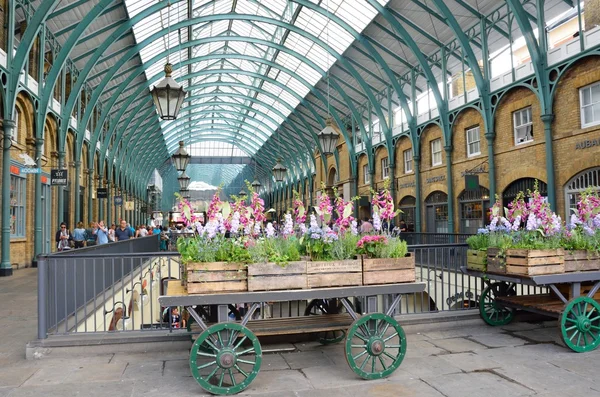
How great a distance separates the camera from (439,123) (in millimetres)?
21109

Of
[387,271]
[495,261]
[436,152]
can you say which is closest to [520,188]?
[436,152]

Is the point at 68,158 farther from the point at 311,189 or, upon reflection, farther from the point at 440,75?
the point at 311,189

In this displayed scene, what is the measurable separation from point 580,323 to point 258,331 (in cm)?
381

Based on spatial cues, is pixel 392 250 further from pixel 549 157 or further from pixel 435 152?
pixel 435 152

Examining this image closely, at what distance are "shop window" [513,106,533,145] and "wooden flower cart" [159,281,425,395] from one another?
1314 centimetres

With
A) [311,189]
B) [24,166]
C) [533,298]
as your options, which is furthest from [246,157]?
[533,298]

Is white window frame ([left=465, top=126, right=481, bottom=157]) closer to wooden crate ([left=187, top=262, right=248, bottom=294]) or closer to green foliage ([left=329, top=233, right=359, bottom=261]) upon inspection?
Result: green foliage ([left=329, top=233, right=359, bottom=261])

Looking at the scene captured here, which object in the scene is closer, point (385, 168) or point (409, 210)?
point (409, 210)

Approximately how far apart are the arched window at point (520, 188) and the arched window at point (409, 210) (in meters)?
6.75

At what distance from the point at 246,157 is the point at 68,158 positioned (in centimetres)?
4733

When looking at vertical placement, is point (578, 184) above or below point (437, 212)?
above

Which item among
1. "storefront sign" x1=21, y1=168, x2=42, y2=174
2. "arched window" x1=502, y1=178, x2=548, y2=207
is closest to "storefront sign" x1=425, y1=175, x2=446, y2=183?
"arched window" x1=502, y1=178, x2=548, y2=207

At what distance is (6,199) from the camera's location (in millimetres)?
13766

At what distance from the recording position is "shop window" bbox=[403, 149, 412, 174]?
24.5 metres
